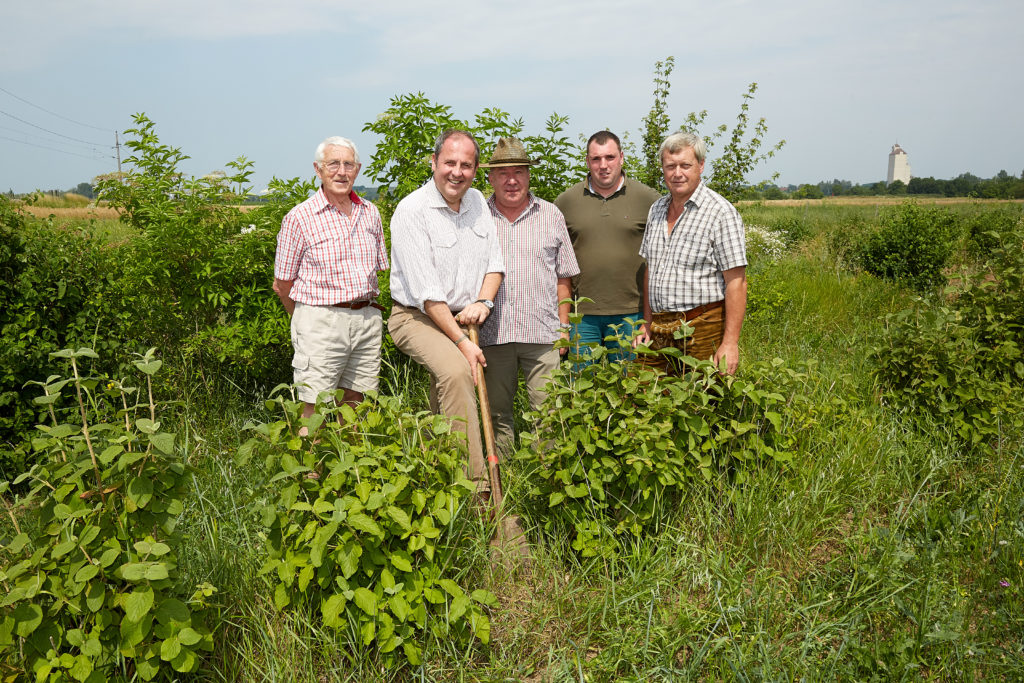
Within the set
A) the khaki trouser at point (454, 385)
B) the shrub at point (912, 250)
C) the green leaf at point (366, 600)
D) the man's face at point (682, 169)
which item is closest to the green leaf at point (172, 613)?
the green leaf at point (366, 600)

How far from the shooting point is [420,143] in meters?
4.98

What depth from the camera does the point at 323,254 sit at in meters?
3.64

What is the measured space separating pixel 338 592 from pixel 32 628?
3.03ft

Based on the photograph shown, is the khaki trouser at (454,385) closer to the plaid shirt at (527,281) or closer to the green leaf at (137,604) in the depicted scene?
the plaid shirt at (527,281)

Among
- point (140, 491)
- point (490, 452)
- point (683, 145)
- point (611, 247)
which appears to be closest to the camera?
point (140, 491)

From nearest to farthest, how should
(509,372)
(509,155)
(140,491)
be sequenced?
(140,491) < (509,155) < (509,372)

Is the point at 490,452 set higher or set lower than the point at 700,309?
lower

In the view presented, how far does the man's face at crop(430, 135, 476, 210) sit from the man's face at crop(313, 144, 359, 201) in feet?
1.63

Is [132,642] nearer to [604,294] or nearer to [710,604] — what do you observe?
[710,604]

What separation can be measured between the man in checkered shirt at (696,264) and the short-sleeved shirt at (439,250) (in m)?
0.94

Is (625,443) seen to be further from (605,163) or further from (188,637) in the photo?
(605,163)

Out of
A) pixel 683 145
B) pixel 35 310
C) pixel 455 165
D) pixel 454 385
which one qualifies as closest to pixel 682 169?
pixel 683 145

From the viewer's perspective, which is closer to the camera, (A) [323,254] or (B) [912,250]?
(A) [323,254]

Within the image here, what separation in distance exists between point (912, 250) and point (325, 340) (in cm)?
970
